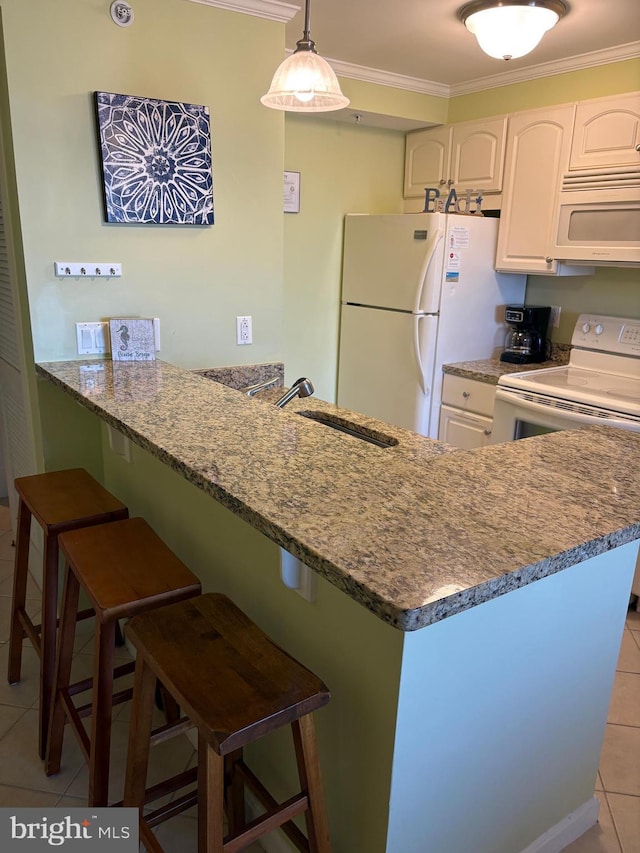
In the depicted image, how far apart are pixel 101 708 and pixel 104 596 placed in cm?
26

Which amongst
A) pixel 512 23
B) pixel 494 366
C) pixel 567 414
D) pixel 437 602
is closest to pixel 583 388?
pixel 567 414

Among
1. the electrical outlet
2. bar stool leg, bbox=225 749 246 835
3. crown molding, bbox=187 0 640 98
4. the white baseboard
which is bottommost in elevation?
the white baseboard

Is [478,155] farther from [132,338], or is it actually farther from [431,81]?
[132,338]

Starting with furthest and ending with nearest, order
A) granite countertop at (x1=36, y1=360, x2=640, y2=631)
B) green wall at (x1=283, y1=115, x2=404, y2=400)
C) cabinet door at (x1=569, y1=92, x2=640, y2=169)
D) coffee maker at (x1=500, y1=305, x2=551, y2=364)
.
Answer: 1. green wall at (x1=283, y1=115, x2=404, y2=400)
2. coffee maker at (x1=500, y1=305, x2=551, y2=364)
3. cabinet door at (x1=569, y1=92, x2=640, y2=169)
4. granite countertop at (x1=36, y1=360, x2=640, y2=631)

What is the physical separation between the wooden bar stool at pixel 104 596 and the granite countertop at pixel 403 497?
313 mm

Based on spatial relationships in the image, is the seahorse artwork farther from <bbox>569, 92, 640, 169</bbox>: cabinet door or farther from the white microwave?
<bbox>569, 92, 640, 169</bbox>: cabinet door

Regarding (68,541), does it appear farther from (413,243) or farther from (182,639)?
(413,243)

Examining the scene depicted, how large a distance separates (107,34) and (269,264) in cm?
96

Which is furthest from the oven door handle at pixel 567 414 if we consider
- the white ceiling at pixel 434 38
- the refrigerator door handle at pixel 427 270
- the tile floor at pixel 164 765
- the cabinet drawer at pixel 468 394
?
the white ceiling at pixel 434 38

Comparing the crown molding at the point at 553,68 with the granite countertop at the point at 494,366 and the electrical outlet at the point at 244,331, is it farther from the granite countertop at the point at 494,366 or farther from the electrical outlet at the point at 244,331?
the electrical outlet at the point at 244,331

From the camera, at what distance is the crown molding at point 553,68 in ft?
9.26

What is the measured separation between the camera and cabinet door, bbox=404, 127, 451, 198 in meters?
3.65

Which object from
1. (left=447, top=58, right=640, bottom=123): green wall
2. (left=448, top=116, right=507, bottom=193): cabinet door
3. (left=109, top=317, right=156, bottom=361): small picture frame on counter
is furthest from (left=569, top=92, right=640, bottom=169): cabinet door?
(left=109, top=317, right=156, bottom=361): small picture frame on counter

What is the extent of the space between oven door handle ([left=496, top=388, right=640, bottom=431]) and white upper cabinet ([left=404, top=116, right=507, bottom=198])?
1.19 m
